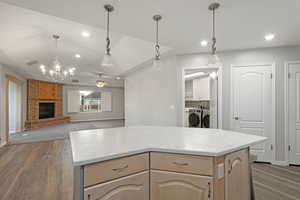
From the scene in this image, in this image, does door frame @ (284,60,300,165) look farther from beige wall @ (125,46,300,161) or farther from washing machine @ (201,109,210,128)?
washing machine @ (201,109,210,128)

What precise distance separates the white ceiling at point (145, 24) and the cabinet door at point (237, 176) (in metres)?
1.82

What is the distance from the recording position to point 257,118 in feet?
11.6

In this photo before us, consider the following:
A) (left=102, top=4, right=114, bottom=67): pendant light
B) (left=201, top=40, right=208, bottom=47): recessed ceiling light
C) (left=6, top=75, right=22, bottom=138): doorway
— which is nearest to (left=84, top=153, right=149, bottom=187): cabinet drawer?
(left=102, top=4, right=114, bottom=67): pendant light

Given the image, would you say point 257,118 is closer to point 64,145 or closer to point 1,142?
point 64,145

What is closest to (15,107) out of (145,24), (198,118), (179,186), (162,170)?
(145,24)

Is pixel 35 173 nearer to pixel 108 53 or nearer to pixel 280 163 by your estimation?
pixel 108 53

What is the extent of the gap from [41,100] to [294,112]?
9.53 metres

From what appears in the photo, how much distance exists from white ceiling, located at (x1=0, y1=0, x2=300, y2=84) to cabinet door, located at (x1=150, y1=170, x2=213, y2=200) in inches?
76.9

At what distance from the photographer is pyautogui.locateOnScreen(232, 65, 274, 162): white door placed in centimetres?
348

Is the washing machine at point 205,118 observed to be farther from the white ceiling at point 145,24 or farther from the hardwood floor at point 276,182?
the white ceiling at point 145,24

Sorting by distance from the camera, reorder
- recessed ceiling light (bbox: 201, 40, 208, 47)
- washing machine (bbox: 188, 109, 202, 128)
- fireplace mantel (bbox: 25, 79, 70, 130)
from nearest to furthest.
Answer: recessed ceiling light (bbox: 201, 40, 208, 47) < washing machine (bbox: 188, 109, 202, 128) < fireplace mantel (bbox: 25, 79, 70, 130)

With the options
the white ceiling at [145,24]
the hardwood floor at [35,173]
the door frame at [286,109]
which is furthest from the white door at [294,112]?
the hardwood floor at [35,173]

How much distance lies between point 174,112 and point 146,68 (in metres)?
1.93

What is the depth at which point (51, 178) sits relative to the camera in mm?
2775
